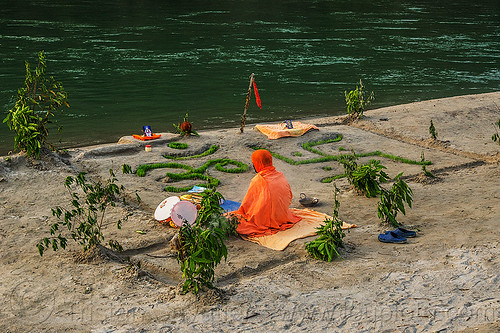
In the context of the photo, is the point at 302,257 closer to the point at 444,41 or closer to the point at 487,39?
the point at 444,41

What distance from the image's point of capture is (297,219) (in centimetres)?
830

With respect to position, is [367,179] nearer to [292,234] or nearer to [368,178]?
[368,178]

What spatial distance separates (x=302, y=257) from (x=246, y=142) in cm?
511

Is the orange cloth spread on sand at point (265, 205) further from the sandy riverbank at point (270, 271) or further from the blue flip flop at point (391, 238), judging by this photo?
the blue flip flop at point (391, 238)

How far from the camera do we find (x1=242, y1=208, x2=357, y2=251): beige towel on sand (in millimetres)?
7730

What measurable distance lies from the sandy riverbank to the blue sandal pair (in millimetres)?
112

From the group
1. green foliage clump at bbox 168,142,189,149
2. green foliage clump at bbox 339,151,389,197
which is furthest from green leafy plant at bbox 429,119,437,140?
green foliage clump at bbox 168,142,189,149

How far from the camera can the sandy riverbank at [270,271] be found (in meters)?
5.89

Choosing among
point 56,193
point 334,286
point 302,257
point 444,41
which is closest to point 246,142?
point 56,193

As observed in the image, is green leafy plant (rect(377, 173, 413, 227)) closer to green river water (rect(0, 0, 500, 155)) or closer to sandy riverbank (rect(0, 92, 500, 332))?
sandy riverbank (rect(0, 92, 500, 332))

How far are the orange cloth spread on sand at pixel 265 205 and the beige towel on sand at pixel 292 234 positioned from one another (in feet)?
0.27

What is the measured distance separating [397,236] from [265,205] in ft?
5.18

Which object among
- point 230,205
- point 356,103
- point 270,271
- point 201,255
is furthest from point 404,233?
point 356,103

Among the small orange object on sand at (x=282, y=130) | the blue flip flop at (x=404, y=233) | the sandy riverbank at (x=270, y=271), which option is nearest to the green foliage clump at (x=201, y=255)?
the sandy riverbank at (x=270, y=271)
